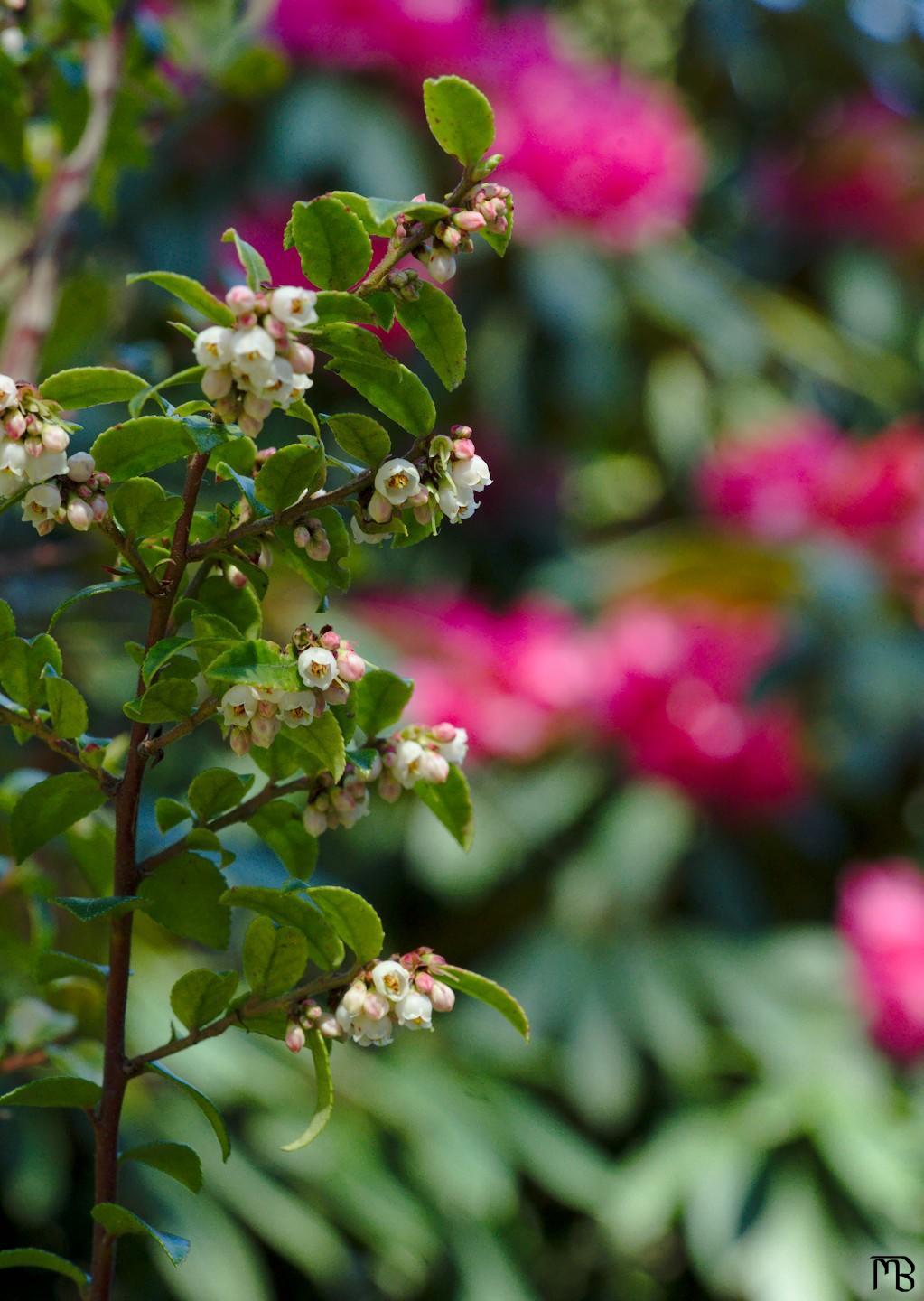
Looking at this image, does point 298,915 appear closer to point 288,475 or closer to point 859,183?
point 288,475

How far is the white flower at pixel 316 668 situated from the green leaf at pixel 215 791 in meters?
0.06

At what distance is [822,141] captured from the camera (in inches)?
85.1

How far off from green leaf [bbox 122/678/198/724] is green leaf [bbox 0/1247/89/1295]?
13 centimetres

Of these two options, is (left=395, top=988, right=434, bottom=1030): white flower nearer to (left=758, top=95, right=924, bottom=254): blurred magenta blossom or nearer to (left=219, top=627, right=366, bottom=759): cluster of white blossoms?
(left=219, top=627, right=366, bottom=759): cluster of white blossoms

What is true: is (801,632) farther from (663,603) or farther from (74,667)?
(74,667)

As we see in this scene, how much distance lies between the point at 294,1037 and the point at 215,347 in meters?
0.15

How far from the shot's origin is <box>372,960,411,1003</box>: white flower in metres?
0.33

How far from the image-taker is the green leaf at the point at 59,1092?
34 centimetres

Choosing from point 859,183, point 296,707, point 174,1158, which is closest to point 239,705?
point 296,707

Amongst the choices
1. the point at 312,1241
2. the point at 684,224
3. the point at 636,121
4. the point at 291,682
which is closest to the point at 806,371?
the point at 684,224

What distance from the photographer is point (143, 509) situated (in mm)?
343

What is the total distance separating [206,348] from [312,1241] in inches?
41.3

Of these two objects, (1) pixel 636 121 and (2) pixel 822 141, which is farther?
(2) pixel 822 141
